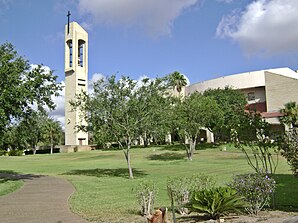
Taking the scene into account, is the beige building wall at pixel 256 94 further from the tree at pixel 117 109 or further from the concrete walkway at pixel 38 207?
the concrete walkway at pixel 38 207

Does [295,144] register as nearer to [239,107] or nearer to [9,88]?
[239,107]

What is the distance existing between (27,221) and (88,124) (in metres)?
13.3

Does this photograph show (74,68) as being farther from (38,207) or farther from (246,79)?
(38,207)

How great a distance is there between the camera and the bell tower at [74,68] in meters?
66.2

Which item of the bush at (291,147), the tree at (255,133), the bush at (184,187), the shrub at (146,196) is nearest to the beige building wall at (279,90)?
the tree at (255,133)

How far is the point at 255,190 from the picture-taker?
27.2 ft

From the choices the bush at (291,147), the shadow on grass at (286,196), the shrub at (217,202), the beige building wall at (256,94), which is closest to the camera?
the shrub at (217,202)

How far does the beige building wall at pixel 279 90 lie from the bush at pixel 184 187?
173ft

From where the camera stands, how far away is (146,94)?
21.7 m

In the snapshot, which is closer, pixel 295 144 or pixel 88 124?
pixel 295 144

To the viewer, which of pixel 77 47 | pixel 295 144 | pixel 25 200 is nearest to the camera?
pixel 295 144

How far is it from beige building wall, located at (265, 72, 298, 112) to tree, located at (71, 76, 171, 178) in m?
42.8

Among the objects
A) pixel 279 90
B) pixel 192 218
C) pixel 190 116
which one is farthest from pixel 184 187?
pixel 279 90

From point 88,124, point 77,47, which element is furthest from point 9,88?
point 77,47
